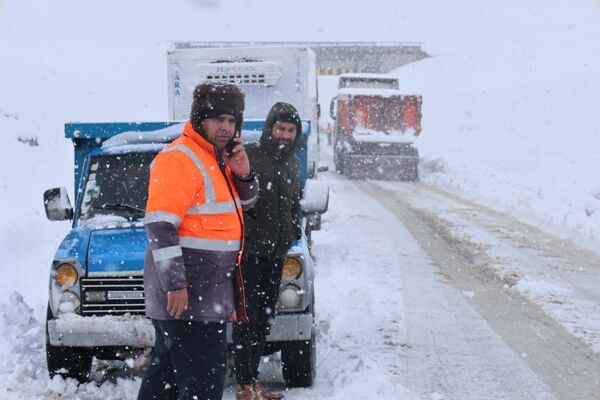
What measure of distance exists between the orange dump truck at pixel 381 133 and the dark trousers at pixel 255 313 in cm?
2047

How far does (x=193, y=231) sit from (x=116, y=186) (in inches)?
109

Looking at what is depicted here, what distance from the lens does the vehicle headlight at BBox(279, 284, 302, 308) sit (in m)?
5.44

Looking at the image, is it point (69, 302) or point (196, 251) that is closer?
point (196, 251)

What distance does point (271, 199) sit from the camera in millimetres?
5098

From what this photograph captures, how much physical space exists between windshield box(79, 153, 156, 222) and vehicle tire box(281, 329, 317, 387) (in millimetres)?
1497

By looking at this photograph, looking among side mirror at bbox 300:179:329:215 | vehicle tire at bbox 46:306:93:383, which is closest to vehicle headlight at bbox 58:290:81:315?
vehicle tire at bbox 46:306:93:383

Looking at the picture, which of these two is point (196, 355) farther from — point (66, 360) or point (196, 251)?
point (66, 360)

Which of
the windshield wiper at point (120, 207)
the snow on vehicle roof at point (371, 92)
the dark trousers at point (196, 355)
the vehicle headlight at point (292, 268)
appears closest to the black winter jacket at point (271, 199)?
the vehicle headlight at point (292, 268)

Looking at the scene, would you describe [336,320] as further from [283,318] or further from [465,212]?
[465,212]

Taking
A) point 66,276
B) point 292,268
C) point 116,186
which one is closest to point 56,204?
point 116,186

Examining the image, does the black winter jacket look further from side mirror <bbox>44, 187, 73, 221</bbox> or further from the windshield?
side mirror <bbox>44, 187, 73, 221</bbox>

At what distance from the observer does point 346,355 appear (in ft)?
20.9

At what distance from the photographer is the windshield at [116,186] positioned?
19.8 feet

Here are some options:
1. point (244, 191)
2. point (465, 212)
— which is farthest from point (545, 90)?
point (244, 191)
